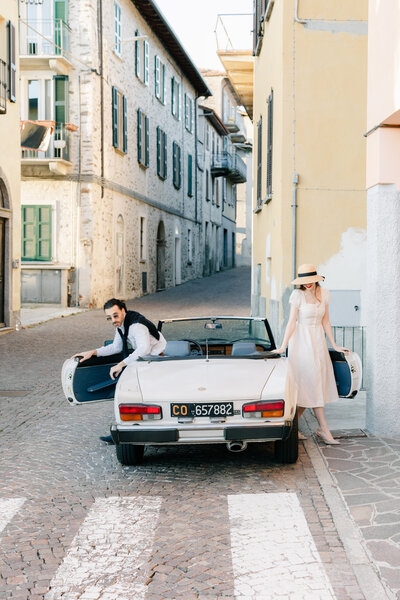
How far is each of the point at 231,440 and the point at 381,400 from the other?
2.09 meters

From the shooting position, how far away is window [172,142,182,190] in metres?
37.3

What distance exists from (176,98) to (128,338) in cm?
3212

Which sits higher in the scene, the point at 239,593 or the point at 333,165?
the point at 333,165

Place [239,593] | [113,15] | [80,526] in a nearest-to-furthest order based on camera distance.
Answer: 1. [239,593]
2. [80,526]
3. [113,15]

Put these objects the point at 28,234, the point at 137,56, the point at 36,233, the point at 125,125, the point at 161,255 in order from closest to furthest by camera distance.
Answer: the point at 36,233, the point at 28,234, the point at 125,125, the point at 137,56, the point at 161,255

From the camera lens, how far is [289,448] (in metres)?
6.33

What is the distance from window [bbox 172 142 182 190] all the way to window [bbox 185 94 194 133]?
9.76ft

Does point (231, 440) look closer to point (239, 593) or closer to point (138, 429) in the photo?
point (138, 429)

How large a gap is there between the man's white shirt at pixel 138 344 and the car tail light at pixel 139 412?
939 mm

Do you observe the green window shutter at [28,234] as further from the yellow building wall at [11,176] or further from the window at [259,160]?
the window at [259,160]

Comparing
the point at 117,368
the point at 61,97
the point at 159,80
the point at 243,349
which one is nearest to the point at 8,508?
the point at 117,368

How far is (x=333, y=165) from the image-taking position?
12477mm

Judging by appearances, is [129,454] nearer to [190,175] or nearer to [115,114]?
[115,114]

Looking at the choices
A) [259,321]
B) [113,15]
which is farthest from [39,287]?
[259,321]
